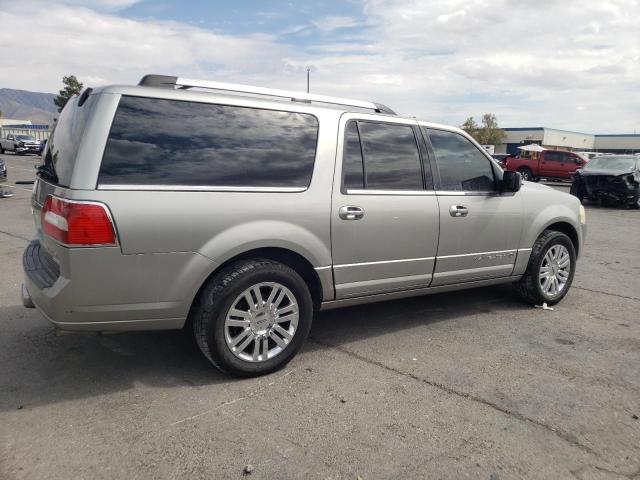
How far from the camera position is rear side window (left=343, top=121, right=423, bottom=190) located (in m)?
3.86

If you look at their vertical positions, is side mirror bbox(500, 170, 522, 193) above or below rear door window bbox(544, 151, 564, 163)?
above

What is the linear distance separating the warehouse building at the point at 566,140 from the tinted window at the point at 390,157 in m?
67.3

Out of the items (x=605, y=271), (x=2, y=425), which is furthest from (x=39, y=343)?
(x=605, y=271)

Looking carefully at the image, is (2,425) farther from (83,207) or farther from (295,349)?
(295,349)

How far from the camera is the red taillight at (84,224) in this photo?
2.83 metres

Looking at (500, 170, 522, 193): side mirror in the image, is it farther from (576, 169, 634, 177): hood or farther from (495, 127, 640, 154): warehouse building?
(495, 127, 640, 154): warehouse building

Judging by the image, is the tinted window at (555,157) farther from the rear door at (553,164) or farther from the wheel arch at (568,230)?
the wheel arch at (568,230)

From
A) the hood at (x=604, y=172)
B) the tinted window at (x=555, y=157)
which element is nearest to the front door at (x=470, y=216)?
the hood at (x=604, y=172)

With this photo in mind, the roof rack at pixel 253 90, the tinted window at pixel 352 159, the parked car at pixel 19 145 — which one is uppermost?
the roof rack at pixel 253 90

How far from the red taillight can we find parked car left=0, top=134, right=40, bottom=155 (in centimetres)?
3947

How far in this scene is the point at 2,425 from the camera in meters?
2.85

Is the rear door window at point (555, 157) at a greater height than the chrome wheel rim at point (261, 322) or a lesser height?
greater

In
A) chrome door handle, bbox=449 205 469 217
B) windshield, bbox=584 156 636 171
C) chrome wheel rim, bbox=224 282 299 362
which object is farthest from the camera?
windshield, bbox=584 156 636 171

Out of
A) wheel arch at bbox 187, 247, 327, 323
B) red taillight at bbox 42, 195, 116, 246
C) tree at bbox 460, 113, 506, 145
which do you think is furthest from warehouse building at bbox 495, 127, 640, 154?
red taillight at bbox 42, 195, 116, 246
